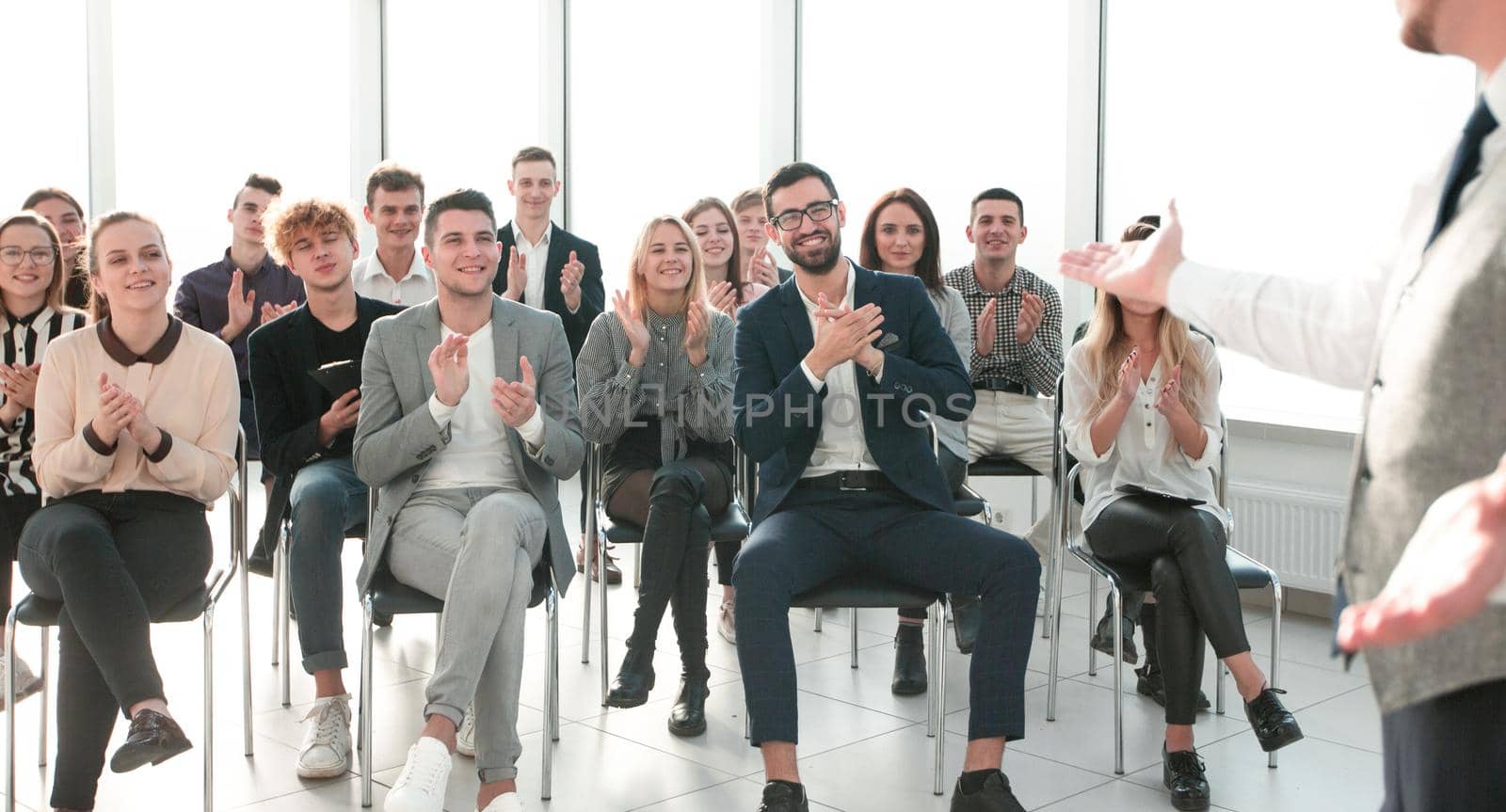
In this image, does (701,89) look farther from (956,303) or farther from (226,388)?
(226,388)

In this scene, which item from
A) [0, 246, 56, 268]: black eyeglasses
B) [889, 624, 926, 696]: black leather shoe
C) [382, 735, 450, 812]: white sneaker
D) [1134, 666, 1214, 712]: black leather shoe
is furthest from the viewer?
[889, 624, 926, 696]: black leather shoe

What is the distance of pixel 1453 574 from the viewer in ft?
3.19

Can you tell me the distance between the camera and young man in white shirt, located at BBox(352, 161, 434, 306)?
421cm

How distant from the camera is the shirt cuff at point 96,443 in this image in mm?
2758

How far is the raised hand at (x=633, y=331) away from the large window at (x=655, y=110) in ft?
9.34

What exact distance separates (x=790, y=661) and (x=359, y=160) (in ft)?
22.4

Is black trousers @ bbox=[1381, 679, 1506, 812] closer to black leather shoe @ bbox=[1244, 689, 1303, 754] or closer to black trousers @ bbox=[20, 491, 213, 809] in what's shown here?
black leather shoe @ bbox=[1244, 689, 1303, 754]

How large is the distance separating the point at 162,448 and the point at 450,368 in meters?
0.59

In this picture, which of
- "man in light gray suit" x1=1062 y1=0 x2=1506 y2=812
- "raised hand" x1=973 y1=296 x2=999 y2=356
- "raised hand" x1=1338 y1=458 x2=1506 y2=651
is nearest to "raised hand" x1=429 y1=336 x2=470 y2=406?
"raised hand" x1=973 y1=296 x2=999 y2=356

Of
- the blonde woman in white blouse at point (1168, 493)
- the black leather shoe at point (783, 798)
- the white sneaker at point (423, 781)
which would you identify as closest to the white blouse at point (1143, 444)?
the blonde woman in white blouse at point (1168, 493)

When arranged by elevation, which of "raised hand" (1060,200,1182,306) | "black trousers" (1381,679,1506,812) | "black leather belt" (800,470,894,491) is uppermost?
"raised hand" (1060,200,1182,306)

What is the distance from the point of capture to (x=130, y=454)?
2867 millimetres

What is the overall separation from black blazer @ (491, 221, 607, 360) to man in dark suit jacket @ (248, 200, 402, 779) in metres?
1.09

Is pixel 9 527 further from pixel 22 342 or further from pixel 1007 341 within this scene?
pixel 1007 341
